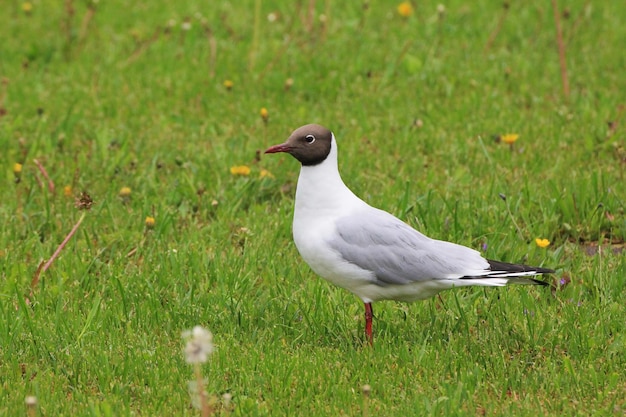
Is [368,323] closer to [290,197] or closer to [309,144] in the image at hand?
[309,144]

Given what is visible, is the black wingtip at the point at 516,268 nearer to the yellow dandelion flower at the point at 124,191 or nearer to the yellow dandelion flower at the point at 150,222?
the yellow dandelion flower at the point at 150,222

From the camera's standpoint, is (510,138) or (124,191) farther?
(510,138)

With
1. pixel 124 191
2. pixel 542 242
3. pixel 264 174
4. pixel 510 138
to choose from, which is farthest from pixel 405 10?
pixel 542 242

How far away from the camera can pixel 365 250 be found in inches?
165

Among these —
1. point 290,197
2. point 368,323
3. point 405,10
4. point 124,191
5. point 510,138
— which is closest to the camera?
point 368,323

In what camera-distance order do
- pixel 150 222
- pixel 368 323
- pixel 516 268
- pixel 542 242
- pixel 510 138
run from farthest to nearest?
pixel 510 138, pixel 150 222, pixel 542 242, pixel 368 323, pixel 516 268

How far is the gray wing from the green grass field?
30 centimetres

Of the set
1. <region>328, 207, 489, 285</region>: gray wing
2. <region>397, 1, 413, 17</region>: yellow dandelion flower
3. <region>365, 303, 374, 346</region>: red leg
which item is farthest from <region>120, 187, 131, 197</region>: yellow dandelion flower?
<region>397, 1, 413, 17</region>: yellow dandelion flower

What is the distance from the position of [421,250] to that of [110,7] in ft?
17.0

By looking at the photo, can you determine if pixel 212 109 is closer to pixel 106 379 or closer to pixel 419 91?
pixel 419 91

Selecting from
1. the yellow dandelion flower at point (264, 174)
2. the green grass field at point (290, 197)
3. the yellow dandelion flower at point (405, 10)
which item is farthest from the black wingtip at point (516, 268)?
the yellow dandelion flower at point (405, 10)

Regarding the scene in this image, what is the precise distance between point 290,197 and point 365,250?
5.67ft

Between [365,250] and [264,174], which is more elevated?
[365,250]

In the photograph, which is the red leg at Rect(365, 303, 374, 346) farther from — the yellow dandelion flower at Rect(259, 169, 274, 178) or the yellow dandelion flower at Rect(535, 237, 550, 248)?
the yellow dandelion flower at Rect(259, 169, 274, 178)
